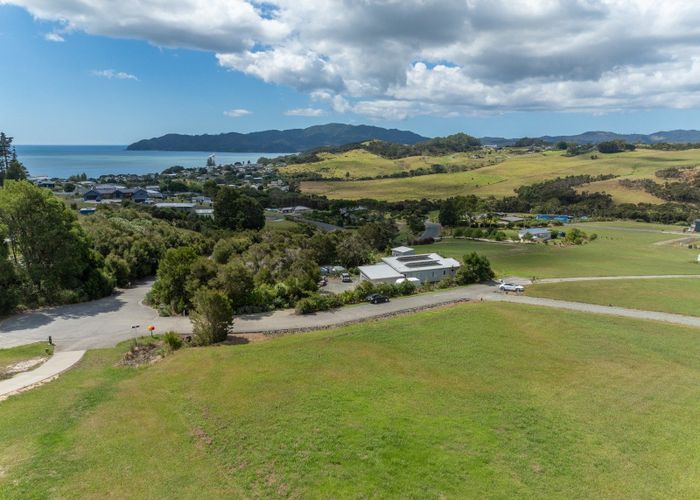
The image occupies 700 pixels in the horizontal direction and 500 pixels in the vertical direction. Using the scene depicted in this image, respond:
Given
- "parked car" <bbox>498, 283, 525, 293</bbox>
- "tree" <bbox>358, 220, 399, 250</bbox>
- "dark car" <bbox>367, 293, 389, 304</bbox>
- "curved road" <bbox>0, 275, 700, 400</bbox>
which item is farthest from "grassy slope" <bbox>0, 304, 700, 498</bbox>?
"tree" <bbox>358, 220, 399, 250</bbox>

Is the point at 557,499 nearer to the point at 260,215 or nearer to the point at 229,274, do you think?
the point at 229,274

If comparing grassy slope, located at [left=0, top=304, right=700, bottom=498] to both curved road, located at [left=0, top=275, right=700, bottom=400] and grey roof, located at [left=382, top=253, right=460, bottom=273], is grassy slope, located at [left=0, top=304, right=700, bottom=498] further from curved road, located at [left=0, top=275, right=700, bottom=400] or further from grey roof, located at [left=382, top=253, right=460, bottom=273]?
grey roof, located at [left=382, top=253, right=460, bottom=273]

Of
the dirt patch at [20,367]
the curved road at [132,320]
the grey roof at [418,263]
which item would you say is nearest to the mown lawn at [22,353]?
the dirt patch at [20,367]

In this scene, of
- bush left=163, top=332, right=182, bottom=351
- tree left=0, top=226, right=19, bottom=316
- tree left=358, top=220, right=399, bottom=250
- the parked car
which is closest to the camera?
bush left=163, top=332, right=182, bottom=351

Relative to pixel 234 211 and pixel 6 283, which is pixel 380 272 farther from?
pixel 234 211

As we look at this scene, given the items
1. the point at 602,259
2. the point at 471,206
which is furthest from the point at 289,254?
the point at 471,206

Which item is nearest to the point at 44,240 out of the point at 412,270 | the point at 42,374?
the point at 42,374
